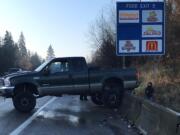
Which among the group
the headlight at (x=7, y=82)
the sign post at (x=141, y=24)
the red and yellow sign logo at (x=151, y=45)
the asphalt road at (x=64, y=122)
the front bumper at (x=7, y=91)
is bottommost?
the asphalt road at (x=64, y=122)

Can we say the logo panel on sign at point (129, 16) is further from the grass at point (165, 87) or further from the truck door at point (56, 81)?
the truck door at point (56, 81)

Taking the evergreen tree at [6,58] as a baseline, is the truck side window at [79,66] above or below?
below

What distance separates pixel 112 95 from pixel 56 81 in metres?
2.33

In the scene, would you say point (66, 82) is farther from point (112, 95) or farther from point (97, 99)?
point (97, 99)

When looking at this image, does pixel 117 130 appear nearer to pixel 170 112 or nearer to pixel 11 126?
pixel 11 126

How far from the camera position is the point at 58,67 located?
802 inches

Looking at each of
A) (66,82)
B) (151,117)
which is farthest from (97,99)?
(151,117)

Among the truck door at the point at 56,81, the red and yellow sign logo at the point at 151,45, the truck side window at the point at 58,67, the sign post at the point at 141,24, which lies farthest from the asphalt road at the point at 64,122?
the red and yellow sign logo at the point at 151,45

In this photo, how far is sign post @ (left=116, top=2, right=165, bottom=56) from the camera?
2291 cm

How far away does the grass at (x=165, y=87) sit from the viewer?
17.2 meters

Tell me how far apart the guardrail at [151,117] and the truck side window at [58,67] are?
354cm

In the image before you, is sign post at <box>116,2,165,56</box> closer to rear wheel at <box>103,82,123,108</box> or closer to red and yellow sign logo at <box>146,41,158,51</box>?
red and yellow sign logo at <box>146,41,158,51</box>

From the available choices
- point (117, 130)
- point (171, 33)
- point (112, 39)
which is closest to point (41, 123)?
point (117, 130)

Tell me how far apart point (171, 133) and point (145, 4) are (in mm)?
13848
